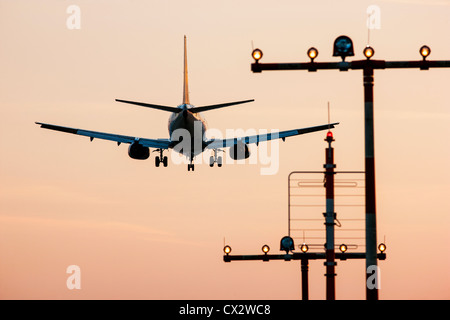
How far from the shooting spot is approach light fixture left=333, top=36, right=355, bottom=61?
44.6 metres

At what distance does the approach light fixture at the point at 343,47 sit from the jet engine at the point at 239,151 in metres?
52.9

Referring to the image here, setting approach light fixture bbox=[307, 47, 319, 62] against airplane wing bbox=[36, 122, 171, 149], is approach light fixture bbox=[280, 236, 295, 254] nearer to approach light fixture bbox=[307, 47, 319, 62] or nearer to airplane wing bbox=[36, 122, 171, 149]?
airplane wing bbox=[36, 122, 171, 149]

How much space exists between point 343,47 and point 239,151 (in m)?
53.3

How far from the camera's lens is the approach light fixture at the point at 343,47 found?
4462 centimetres

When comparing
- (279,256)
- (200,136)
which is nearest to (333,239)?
(279,256)

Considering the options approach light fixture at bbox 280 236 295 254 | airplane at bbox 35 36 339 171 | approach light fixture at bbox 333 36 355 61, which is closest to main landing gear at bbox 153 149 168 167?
airplane at bbox 35 36 339 171

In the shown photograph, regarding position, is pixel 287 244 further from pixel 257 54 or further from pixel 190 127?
pixel 257 54

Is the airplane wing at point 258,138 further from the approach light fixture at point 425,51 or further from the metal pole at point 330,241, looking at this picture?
the approach light fixture at point 425,51

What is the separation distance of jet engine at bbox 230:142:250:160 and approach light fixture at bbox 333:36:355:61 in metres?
52.9

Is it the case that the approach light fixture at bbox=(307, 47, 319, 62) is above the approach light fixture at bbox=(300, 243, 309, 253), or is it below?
above

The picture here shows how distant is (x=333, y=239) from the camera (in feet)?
236

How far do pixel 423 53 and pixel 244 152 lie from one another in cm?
5448
